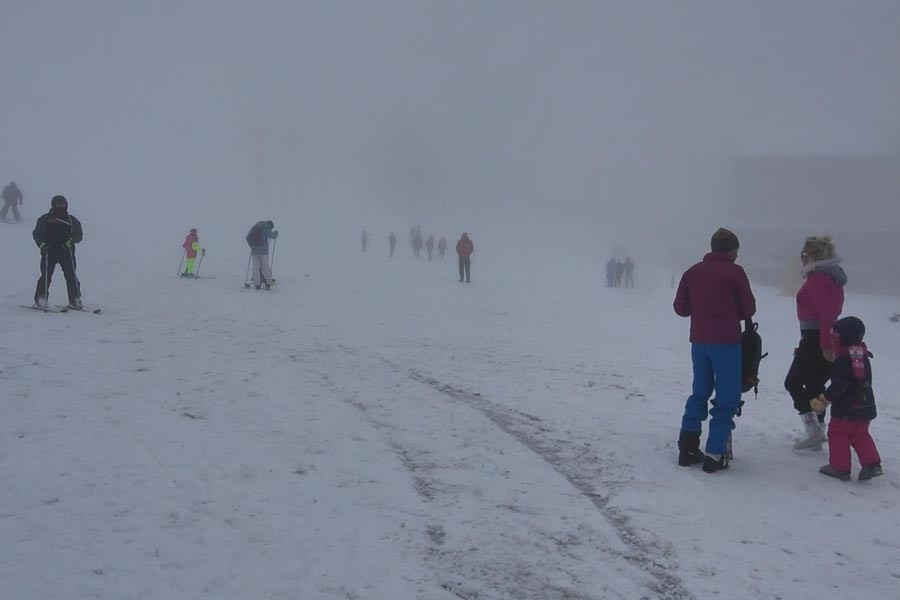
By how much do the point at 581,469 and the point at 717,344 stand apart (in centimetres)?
158

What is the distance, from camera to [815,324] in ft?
20.2

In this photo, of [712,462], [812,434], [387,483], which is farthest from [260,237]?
[812,434]

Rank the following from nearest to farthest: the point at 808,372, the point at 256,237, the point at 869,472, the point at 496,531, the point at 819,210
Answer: the point at 496,531
the point at 869,472
the point at 808,372
the point at 256,237
the point at 819,210

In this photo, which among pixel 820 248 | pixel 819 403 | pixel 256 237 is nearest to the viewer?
pixel 819 403

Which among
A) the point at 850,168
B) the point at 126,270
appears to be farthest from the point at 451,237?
the point at 126,270

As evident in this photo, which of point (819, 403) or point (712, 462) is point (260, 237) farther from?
point (819, 403)

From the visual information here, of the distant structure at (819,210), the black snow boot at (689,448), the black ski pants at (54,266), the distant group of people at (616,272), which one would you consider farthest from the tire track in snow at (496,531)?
the distant structure at (819,210)

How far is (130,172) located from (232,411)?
9934 centimetres

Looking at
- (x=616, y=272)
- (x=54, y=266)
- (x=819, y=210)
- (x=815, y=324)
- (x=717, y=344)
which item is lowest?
(x=717, y=344)

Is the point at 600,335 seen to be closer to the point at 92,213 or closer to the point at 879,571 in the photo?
the point at 879,571

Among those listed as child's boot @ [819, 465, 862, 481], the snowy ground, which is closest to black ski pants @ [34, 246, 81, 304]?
the snowy ground

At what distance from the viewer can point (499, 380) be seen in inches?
363

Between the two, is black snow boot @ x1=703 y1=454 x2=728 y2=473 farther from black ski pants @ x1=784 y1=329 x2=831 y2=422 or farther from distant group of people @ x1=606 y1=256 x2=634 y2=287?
distant group of people @ x1=606 y1=256 x2=634 y2=287

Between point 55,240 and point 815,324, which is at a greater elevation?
point 55,240
